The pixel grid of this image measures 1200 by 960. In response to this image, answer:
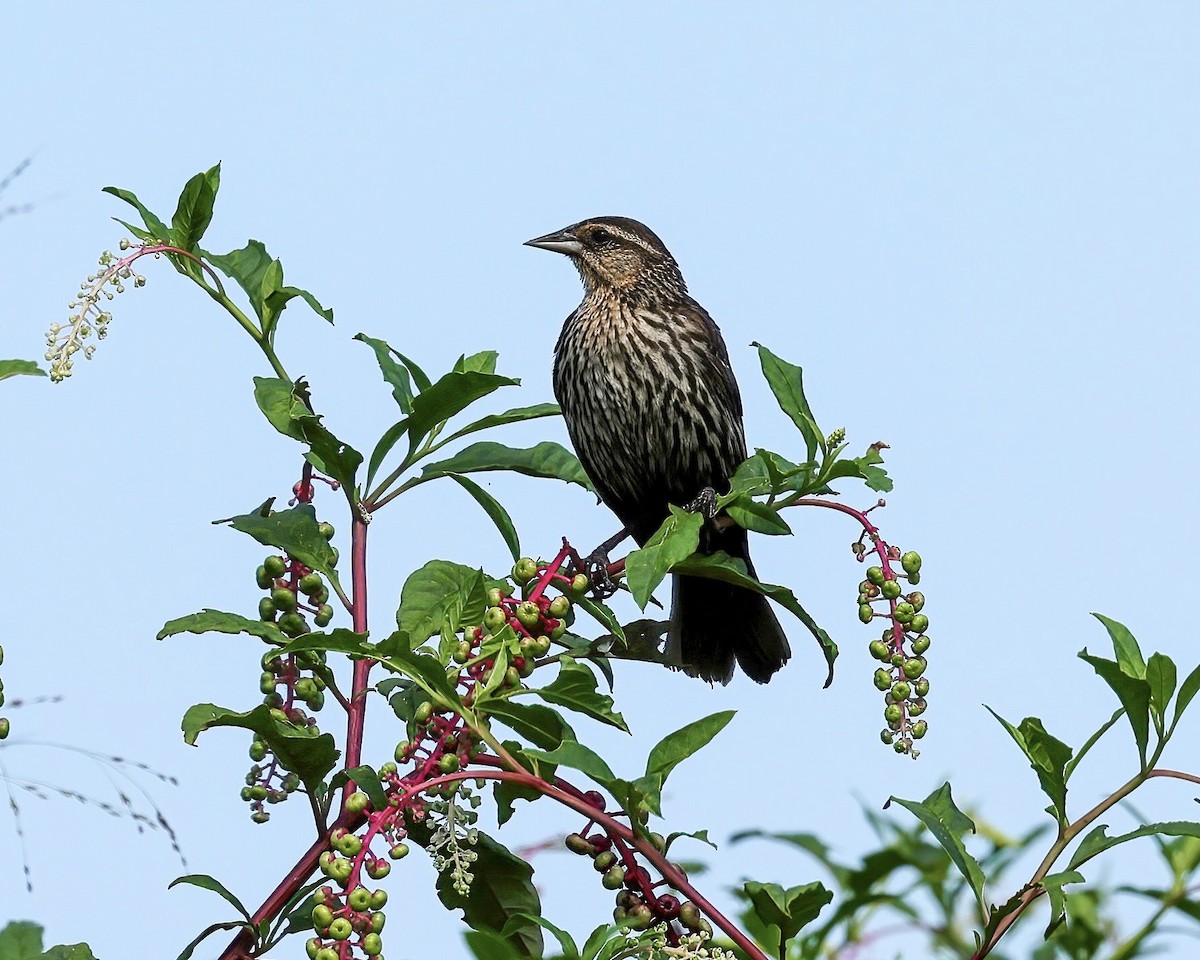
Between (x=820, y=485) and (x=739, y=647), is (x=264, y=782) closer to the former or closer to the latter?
(x=820, y=485)

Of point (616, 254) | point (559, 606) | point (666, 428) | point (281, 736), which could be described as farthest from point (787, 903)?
point (616, 254)

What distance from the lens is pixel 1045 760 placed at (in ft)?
7.54

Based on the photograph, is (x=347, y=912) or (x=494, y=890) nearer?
(x=347, y=912)

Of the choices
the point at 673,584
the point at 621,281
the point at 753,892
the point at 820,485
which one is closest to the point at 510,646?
the point at 753,892

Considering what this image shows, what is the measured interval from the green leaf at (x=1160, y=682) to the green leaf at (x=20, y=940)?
1673 millimetres

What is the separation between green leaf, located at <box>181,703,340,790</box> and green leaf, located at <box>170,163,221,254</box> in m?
0.88

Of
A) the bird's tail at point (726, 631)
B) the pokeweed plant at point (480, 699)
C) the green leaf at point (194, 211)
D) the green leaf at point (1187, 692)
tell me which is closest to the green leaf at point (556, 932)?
the pokeweed plant at point (480, 699)

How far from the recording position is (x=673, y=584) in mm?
4906

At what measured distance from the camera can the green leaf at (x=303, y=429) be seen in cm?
266

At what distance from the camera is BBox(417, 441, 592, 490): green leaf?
3029 millimetres

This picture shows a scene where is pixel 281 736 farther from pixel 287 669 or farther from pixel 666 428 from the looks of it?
pixel 666 428

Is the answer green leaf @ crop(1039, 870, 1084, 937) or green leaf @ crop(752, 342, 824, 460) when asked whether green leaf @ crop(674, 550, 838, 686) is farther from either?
green leaf @ crop(1039, 870, 1084, 937)

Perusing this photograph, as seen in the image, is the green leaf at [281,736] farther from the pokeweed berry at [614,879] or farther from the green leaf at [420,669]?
the pokeweed berry at [614,879]

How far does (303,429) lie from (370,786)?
2.66 feet
